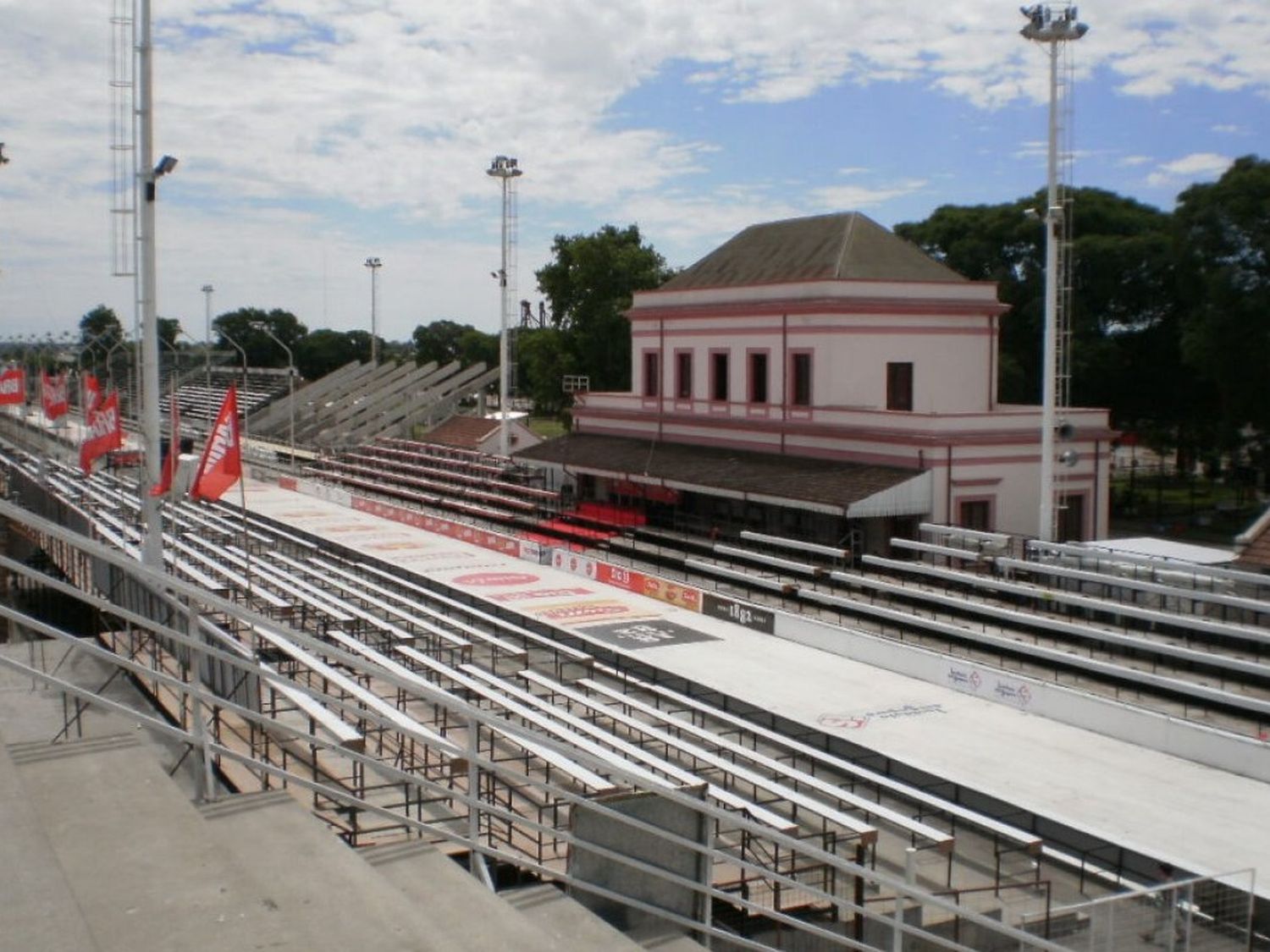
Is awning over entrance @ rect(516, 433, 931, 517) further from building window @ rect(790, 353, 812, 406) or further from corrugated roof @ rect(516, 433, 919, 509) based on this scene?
building window @ rect(790, 353, 812, 406)

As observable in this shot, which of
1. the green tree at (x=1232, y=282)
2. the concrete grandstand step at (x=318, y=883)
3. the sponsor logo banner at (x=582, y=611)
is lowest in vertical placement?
the sponsor logo banner at (x=582, y=611)

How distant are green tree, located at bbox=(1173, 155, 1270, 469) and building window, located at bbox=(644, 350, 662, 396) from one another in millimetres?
16176

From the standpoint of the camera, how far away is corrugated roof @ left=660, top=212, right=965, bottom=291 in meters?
36.3

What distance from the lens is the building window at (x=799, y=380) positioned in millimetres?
35969

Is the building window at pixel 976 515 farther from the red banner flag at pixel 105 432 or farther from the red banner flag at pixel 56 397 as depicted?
the red banner flag at pixel 56 397

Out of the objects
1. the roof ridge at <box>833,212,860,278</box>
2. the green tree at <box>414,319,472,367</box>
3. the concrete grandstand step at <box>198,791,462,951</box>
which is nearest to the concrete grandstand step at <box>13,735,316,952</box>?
the concrete grandstand step at <box>198,791,462,951</box>

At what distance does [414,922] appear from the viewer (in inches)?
211

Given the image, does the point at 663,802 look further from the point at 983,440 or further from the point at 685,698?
the point at 983,440

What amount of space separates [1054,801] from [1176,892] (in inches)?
147

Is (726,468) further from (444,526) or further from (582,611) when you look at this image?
(582,611)

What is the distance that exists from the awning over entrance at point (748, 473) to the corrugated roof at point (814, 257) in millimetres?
5226

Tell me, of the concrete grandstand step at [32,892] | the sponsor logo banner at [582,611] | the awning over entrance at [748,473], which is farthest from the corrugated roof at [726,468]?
the concrete grandstand step at [32,892]

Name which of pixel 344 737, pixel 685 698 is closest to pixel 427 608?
pixel 685 698

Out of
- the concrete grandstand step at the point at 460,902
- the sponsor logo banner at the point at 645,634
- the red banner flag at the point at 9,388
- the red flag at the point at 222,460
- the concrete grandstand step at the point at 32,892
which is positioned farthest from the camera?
the red banner flag at the point at 9,388
